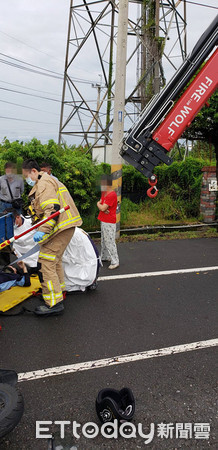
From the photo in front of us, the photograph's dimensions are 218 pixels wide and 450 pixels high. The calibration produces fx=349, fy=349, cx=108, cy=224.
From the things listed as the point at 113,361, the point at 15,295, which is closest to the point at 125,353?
the point at 113,361

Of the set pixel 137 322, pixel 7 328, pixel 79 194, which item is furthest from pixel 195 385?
pixel 79 194

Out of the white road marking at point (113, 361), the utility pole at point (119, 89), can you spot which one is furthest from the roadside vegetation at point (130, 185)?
the white road marking at point (113, 361)

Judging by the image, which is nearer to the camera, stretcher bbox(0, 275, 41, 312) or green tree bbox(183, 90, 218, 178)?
stretcher bbox(0, 275, 41, 312)

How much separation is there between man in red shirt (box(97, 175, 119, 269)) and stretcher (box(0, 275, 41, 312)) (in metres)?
1.41

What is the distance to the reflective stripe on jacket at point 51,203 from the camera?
386cm

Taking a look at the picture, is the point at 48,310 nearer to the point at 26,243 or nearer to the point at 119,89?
the point at 26,243

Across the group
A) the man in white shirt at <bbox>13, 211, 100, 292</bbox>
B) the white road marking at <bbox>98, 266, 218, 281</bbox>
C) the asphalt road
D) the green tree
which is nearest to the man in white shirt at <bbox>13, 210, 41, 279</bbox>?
the man in white shirt at <bbox>13, 211, 100, 292</bbox>

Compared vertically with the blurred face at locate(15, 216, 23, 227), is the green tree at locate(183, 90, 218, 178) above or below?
above

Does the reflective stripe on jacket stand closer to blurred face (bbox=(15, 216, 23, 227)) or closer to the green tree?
blurred face (bbox=(15, 216, 23, 227))

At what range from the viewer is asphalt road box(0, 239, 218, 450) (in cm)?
250

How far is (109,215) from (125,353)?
2.75 meters

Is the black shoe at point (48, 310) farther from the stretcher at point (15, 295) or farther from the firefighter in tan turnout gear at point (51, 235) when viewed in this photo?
the stretcher at point (15, 295)

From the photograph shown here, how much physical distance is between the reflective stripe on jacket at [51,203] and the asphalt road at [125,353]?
1.05 m

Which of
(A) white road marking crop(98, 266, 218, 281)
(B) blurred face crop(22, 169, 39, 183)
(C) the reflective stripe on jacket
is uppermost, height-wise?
(B) blurred face crop(22, 169, 39, 183)
